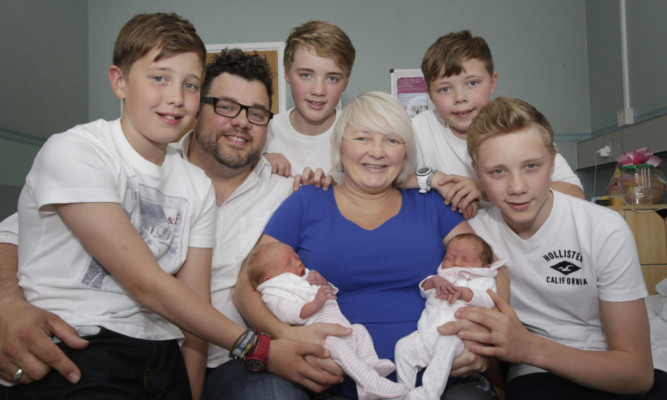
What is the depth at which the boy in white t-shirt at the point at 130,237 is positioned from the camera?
120cm

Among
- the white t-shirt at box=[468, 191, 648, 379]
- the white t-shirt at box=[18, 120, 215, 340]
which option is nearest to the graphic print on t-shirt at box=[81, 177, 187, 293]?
the white t-shirt at box=[18, 120, 215, 340]

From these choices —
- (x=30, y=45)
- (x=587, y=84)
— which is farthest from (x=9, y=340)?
(x=587, y=84)

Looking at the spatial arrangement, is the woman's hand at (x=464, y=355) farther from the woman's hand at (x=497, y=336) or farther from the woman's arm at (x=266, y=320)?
the woman's arm at (x=266, y=320)

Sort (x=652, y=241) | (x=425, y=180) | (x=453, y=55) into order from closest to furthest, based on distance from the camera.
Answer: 1. (x=425, y=180)
2. (x=453, y=55)
3. (x=652, y=241)

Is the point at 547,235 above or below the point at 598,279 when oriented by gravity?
above

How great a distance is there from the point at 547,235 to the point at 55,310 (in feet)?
5.30

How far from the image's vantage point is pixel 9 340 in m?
1.14

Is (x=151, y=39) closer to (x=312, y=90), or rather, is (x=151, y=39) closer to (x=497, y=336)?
(x=312, y=90)

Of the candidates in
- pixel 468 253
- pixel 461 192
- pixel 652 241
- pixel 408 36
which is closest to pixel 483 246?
pixel 468 253

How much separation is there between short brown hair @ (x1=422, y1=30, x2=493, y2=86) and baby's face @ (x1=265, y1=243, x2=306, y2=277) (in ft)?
4.03

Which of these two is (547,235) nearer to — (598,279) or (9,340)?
(598,279)

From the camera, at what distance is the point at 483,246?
5.32ft

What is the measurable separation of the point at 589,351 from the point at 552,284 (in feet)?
0.79

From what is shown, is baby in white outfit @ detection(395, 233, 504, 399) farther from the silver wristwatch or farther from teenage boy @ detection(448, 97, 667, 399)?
the silver wristwatch
